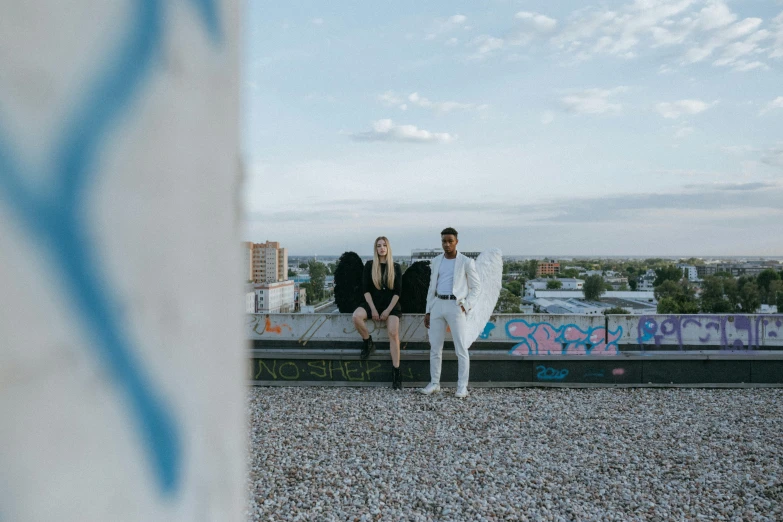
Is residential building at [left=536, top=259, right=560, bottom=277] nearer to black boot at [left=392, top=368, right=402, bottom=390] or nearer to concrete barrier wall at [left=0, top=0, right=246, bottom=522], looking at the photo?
black boot at [left=392, top=368, right=402, bottom=390]

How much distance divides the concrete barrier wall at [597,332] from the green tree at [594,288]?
56384mm

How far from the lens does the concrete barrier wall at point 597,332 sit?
24.7ft

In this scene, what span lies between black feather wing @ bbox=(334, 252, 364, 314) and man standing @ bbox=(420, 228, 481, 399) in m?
1.78

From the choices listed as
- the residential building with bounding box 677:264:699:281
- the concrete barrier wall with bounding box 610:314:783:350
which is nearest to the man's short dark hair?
the concrete barrier wall with bounding box 610:314:783:350

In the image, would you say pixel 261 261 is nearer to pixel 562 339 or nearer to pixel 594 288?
pixel 562 339

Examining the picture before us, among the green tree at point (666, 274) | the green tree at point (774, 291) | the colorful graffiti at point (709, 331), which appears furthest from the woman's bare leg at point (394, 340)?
the green tree at point (666, 274)

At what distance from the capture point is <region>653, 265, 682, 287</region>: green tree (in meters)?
78.8

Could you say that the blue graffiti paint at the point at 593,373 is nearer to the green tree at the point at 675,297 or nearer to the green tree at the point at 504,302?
the green tree at the point at 504,302

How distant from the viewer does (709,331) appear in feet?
25.1

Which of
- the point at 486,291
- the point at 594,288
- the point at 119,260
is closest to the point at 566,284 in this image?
the point at 594,288

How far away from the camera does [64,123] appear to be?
1.50 feet

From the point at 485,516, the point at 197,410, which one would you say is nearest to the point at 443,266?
the point at 485,516

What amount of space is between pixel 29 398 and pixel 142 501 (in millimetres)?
157

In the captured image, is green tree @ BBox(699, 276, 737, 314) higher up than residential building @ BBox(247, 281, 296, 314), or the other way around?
residential building @ BBox(247, 281, 296, 314)
